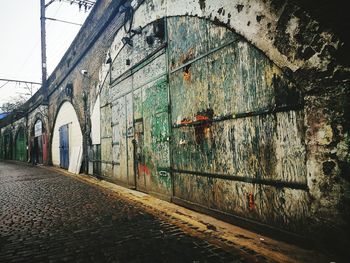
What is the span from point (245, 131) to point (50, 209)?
145 inches

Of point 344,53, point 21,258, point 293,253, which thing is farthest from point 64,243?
point 344,53

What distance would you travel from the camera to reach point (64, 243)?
3.21m

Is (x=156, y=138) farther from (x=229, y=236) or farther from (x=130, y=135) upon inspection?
(x=229, y=236)

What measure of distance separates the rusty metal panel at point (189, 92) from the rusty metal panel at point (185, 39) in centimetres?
18

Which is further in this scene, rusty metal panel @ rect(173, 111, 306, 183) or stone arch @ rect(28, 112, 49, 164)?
stone arch @ rect(28, 112, 49, 164)

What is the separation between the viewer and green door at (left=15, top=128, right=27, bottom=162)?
23.5m

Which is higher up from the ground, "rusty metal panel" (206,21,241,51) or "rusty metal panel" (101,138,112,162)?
"rusty metal panel" (206,21,241,51)

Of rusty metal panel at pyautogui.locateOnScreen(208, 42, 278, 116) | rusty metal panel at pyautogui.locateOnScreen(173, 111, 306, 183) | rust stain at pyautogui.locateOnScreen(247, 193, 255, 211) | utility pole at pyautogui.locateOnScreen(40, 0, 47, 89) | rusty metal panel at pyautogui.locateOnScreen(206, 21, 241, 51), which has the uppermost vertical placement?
utility pole at pyautogui.locateOnScreen(40, 0, 47, 89)

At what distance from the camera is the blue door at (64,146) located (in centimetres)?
1341

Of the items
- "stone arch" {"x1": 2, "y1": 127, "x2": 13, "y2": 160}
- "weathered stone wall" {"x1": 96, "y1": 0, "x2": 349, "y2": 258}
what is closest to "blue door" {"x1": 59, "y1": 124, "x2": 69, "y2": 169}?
"weathered stone wall" {"x1": 96, "y1": 0, "x2": 349, "y2": 258}

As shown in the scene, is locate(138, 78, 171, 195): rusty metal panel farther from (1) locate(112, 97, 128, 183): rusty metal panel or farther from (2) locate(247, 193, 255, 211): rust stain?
(2) locate(247, 193, 255, 211): rust stain

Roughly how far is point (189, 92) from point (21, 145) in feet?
79.7

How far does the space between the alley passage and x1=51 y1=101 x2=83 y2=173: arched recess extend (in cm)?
636

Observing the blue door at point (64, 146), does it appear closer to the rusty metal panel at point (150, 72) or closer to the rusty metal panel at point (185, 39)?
the rusty metal panel at point (150, 72)
